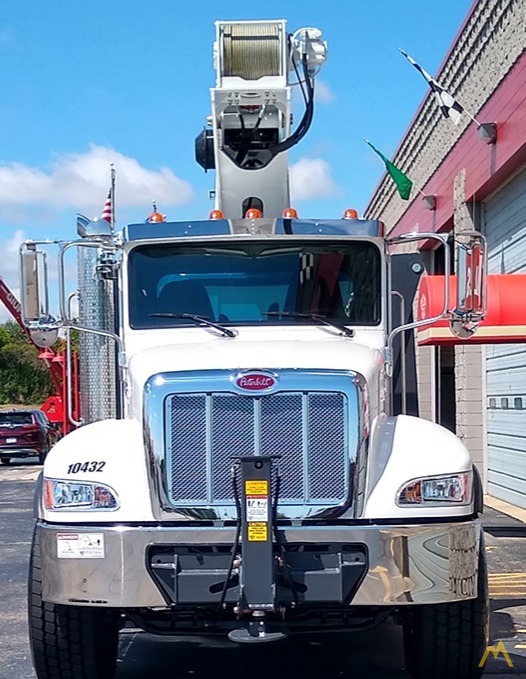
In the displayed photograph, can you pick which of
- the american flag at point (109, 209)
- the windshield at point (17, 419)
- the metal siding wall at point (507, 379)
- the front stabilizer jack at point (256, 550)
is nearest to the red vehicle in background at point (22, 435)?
the windshield at point (17, 419)

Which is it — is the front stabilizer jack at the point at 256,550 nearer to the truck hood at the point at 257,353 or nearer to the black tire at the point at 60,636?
the truck hood at the point at 257,353

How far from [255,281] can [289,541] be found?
199cm

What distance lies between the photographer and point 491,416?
15.3 m

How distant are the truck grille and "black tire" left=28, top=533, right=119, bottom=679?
91cm

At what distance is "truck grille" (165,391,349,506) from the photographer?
16.5ft

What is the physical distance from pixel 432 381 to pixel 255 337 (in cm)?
Answer: 1315

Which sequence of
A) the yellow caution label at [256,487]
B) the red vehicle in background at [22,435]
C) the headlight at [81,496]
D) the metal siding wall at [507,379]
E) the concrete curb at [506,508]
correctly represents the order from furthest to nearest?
the red vehicle in background at [22,435]
the metal siding wall at [507,379]
the concrete curb at [506,508]
the headlight at [81,496]
the yellow caution label at [256,487]

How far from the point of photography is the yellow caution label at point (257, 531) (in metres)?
4.80

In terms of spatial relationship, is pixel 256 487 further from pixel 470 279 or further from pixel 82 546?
pixel 470 279

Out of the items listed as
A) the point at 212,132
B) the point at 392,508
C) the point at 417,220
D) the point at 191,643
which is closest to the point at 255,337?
the point at 392,508

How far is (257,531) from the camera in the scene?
4809 mm

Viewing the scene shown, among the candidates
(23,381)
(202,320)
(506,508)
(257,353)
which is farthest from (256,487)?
(23,381)

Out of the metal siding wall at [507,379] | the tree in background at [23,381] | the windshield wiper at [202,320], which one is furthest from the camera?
the tree in background at [23,381]

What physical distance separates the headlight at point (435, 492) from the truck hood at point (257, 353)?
65cm
